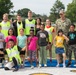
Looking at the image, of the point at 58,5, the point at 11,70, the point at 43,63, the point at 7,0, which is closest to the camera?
the point at 11,70

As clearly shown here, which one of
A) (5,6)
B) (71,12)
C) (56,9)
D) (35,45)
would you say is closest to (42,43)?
(35,45)

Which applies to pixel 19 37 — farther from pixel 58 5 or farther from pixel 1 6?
pixel 58 5

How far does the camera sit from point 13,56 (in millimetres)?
9773

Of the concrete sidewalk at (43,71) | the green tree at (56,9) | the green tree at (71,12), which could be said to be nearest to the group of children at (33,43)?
the concrete sidewalk at (43,71)

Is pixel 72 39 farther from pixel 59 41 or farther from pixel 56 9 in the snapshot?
pixel 56 9

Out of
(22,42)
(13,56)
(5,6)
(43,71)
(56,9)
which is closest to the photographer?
(43,71)

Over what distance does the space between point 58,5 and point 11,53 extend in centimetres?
5852

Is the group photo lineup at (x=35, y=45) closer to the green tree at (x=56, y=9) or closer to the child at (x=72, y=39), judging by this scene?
the child at (x=72, y=39)

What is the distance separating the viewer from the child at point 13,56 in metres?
9.63

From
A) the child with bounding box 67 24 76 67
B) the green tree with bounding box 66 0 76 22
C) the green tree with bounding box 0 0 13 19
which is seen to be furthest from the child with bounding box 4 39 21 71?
the green tree with bounding box 66 0 76 22

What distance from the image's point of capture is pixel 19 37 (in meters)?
10.2

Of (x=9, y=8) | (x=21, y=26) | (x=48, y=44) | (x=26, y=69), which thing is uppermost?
(x=9, y=8)

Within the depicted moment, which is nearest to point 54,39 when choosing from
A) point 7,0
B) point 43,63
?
point 43,63

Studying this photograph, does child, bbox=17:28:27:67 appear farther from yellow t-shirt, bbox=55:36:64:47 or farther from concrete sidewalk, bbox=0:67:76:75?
yellow t-shirt, bbox=55:36:64:47
